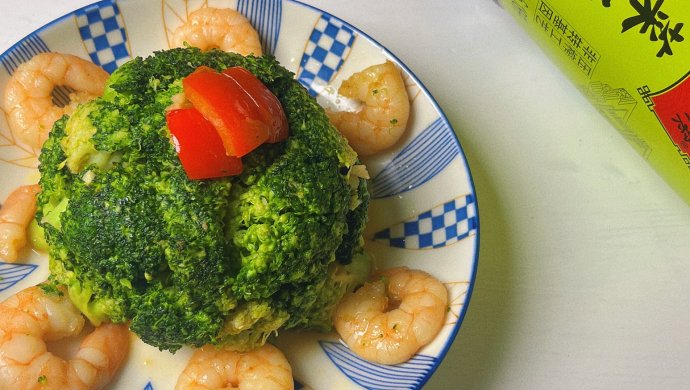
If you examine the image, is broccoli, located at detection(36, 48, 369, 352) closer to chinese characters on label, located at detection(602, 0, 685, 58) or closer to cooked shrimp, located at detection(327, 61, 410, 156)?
cooked shrimp, located at detection(327, 61, 410, 156)

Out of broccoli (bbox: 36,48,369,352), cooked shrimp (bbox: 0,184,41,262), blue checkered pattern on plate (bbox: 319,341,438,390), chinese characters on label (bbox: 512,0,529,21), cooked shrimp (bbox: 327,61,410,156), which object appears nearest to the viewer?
broccoli (bbox: 36,48,369,352)

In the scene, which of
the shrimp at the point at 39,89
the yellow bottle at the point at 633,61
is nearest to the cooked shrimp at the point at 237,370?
the shrimp at the point at 39,89

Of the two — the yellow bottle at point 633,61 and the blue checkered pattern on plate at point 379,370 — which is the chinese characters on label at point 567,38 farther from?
the blue checkered pattern on plate at point 379,370

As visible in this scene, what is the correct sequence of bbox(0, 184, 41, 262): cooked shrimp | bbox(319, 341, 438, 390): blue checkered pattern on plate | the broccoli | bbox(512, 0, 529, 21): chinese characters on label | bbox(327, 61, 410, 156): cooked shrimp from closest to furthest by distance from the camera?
1. the broccoli
2. bbox(319, 341, 438, 390): blue checkered pattern on plate
3. bbox(0, 184, 41, 262): cooked shrimp
4. bbox(327, 61, 410, 156): cooked shrimp
5. bbox(512, 0, 529, 21): chinese characters on label

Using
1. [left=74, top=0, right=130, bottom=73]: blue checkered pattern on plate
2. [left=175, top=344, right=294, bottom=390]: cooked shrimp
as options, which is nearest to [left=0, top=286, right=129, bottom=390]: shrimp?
[left=175, top=344, right=294, bottom=390]: cooked shrimp

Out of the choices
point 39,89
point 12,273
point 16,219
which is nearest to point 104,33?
point 39,89

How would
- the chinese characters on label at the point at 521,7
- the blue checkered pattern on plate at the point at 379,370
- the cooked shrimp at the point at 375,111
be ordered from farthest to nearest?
the chinese characters on label at the point at 521,7 → the cooked shrimp at the point at 375,111 → the blue checkered pattern on plate at the point at 379,370

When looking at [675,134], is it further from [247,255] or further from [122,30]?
[122,30]

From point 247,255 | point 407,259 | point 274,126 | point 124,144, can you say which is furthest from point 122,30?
point 407,259
